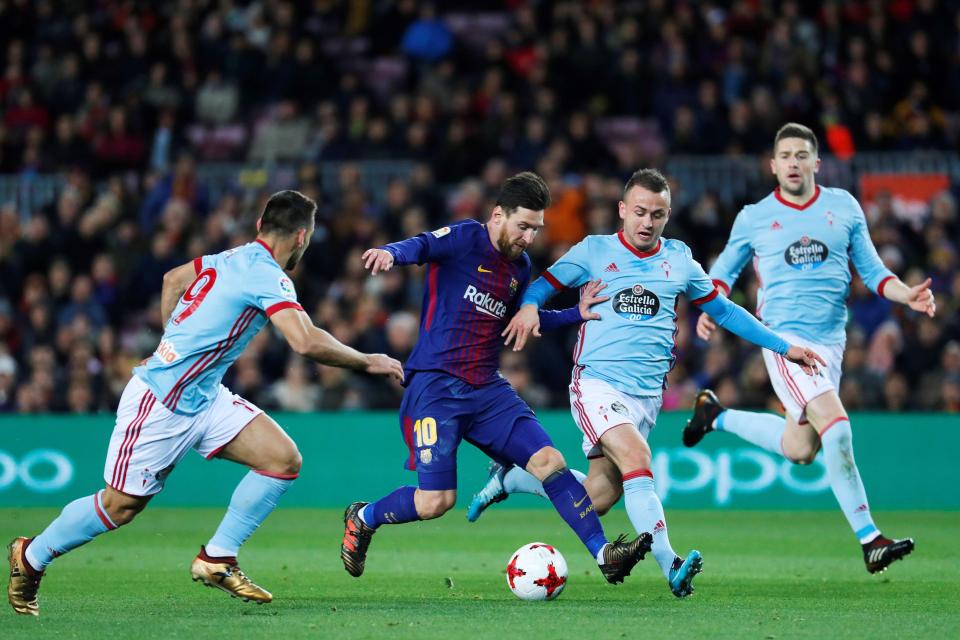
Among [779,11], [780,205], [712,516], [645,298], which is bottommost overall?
[712,516]

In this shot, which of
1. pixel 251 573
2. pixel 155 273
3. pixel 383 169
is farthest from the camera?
pixel 383 169

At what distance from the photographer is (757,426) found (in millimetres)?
10203

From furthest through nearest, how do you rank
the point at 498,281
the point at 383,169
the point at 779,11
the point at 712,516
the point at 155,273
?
the point at 779,11, the point at 383,169, the point at 155,273, the point at 712,516, the point at 498,281

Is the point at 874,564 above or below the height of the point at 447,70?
below

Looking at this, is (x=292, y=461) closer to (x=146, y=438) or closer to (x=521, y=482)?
(x=146, y=438)

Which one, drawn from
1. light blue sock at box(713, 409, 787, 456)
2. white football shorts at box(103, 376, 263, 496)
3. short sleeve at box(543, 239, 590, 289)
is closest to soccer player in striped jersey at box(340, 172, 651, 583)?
short sleeve at box(543, 239, 590, 289)

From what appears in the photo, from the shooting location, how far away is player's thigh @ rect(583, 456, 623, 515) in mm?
8750

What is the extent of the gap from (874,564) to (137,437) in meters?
4.19

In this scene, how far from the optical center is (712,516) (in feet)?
44.6

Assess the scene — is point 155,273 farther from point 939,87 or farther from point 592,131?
point 939,87

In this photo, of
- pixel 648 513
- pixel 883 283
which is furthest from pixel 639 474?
pixel 883 283

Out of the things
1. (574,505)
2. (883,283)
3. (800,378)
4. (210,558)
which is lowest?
(210,558)

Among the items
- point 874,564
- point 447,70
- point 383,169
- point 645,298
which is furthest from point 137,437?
Result: point 447,70

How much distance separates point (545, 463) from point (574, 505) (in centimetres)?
28
